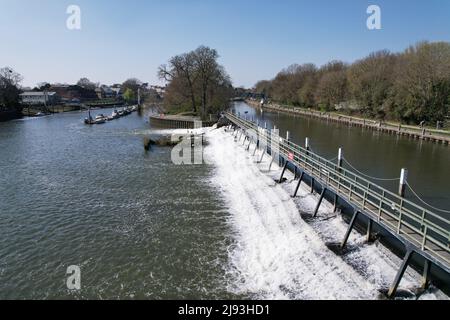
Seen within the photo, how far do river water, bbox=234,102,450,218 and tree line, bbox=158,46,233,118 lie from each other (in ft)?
91.9

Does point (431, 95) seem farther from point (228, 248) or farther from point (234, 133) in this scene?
point (228, 248)

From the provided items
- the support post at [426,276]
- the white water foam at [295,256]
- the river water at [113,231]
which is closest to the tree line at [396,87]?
the river water at [113,231]

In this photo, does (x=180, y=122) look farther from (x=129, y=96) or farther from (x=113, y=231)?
(x=129, y=96)

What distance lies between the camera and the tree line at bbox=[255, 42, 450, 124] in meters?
51.3

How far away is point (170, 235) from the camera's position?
1659cm

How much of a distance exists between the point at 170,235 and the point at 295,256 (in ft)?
20.0

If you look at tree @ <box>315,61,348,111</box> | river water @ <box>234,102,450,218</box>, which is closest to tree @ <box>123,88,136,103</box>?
tree @ <box>315,61,348,111</box>

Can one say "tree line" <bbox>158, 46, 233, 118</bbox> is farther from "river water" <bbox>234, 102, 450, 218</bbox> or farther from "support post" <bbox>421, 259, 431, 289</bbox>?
"support post" <bbox>421, 259, 431, 289</bbox>

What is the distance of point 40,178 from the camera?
2725 centimetres

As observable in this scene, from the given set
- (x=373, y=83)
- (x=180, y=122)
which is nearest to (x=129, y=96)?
(x=180, y=122)

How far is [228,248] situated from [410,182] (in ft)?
53.9

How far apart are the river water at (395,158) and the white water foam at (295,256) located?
23.5 ft

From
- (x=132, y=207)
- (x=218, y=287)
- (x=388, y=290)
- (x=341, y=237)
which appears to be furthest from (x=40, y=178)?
(x=388, y=290)
